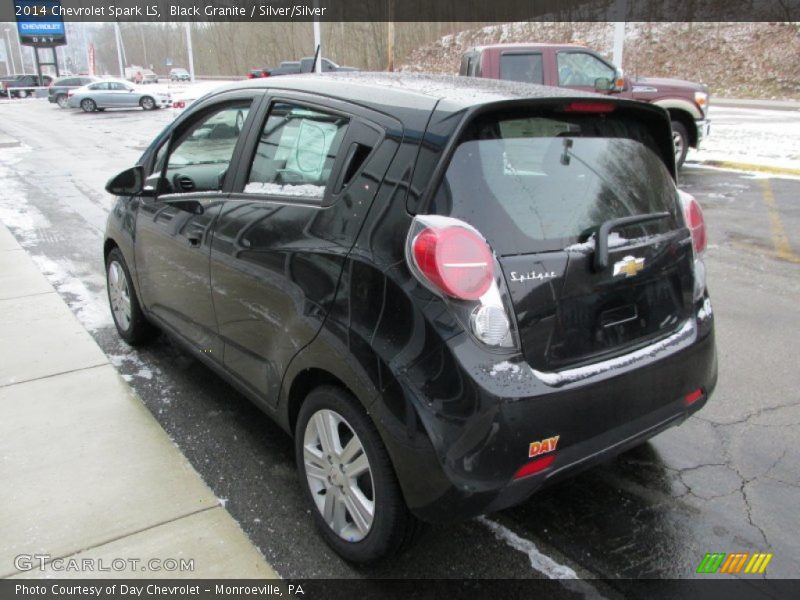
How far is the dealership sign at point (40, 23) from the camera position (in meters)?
42.5

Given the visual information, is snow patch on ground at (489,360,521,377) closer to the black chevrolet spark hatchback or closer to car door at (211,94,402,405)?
the black chevrolet spark hatchback

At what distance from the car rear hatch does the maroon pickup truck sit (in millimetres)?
7864

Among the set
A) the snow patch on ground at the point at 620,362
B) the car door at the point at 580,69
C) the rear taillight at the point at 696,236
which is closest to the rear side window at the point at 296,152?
the snow patch on ground at the point at 620,362

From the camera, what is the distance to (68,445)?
338cm

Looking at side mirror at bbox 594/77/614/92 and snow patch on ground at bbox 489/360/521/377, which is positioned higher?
side mirror at bbox 594/77/614/92

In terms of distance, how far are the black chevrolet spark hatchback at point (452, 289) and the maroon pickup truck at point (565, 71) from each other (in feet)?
25.7

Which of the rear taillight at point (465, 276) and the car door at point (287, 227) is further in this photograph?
the car door at point (287, 227)

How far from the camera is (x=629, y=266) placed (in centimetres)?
238

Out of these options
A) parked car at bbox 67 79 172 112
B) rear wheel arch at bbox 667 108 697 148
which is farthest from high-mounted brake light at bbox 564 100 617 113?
parked car at bbox 67 79 172 112

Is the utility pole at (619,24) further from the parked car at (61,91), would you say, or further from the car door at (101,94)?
the parked car at (61,91)

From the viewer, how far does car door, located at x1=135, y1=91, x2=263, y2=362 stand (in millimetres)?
3266

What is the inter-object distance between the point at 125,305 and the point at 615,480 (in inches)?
133

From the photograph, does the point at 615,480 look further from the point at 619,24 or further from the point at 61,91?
the point at 61,91

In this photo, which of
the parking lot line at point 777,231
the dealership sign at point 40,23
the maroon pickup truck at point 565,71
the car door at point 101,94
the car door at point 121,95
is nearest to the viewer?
the parking lot line at point 777,231
